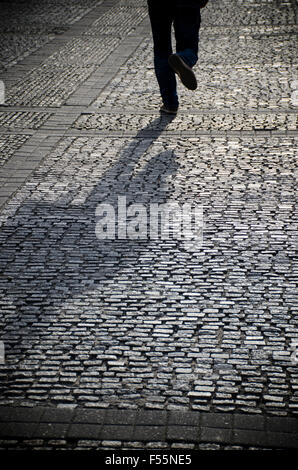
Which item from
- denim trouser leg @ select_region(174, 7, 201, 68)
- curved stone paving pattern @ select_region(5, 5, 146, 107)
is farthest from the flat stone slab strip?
curved stone paving pattern @ select_region(5, 5, 146, 107)

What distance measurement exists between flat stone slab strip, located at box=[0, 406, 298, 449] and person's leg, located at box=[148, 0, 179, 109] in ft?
15.8

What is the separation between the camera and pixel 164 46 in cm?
706

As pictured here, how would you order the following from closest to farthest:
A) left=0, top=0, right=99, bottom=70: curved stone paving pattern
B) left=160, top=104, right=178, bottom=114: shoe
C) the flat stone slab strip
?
the flat stone slab strip, left=160, top=104, right=178, bottom=114: shoe, left=0, top=0, right=99, bottom=70: curved stone paving pattern

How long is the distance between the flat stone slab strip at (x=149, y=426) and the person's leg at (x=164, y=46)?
4807 mm

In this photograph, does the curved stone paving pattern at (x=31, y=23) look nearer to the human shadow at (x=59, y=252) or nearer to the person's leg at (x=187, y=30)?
the person's leg at (x=187, y=30)

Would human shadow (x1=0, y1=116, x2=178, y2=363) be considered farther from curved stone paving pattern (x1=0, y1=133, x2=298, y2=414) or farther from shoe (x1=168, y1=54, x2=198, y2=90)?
shoe (x1=168, y1=54, x2=198, y2=90)

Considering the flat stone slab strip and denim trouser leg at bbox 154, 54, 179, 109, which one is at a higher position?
the flat stone slab strip

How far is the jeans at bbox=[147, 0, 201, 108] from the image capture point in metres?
6.64

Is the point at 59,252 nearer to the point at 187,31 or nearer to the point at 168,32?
the point at 187,31

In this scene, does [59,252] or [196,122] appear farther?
[196,122]

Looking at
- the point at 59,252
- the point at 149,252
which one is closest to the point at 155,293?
the point at 149,252

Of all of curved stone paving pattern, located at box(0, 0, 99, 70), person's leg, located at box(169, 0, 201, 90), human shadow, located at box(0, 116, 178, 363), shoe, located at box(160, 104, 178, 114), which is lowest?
curved stone paving pattern, located at box(0, 0, 99, 70)

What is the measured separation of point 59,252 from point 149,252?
0.62m

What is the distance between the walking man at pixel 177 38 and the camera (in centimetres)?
658
